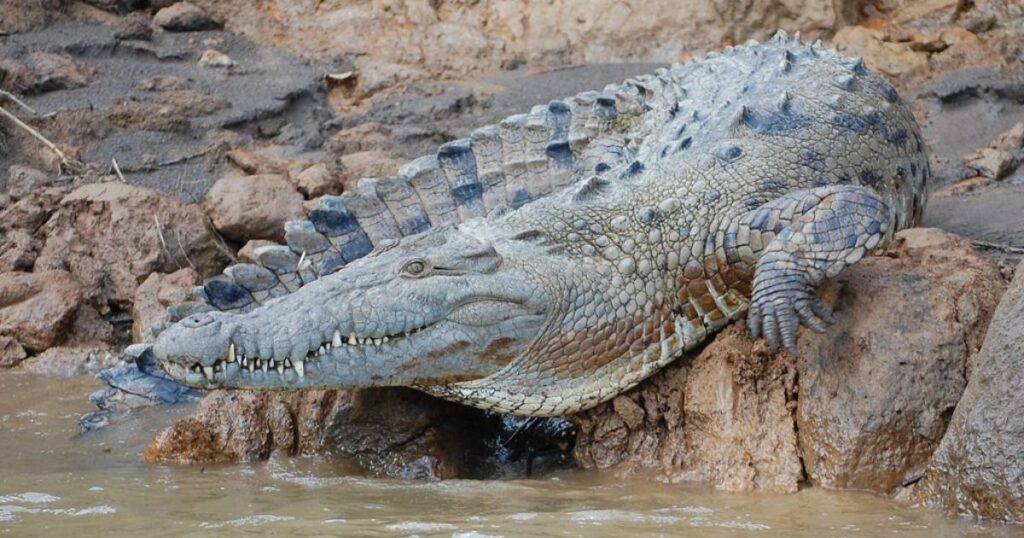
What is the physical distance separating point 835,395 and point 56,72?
5.96 metres

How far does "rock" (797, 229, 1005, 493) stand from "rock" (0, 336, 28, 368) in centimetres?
391

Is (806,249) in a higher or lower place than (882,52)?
lower

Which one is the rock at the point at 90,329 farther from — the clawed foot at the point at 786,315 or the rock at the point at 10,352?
the clawed foot at the point at 786,315

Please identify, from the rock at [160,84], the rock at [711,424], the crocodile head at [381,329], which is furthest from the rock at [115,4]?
the rock at [711,424]

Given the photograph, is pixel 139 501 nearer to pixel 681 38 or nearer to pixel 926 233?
pixel 926 233

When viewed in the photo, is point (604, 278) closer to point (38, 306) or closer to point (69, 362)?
point (69, 362)

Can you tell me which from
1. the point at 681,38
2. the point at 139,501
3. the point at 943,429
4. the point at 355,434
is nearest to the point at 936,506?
the point at 943,429

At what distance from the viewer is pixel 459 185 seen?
599 cm

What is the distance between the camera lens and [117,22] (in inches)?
351

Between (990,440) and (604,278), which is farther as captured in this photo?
(604,278)

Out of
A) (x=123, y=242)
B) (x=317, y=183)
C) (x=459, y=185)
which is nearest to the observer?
(x=459, y=185)

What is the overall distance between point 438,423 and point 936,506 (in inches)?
67.1

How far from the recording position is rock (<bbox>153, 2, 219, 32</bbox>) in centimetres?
902

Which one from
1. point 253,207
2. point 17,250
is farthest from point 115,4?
point 253,207
